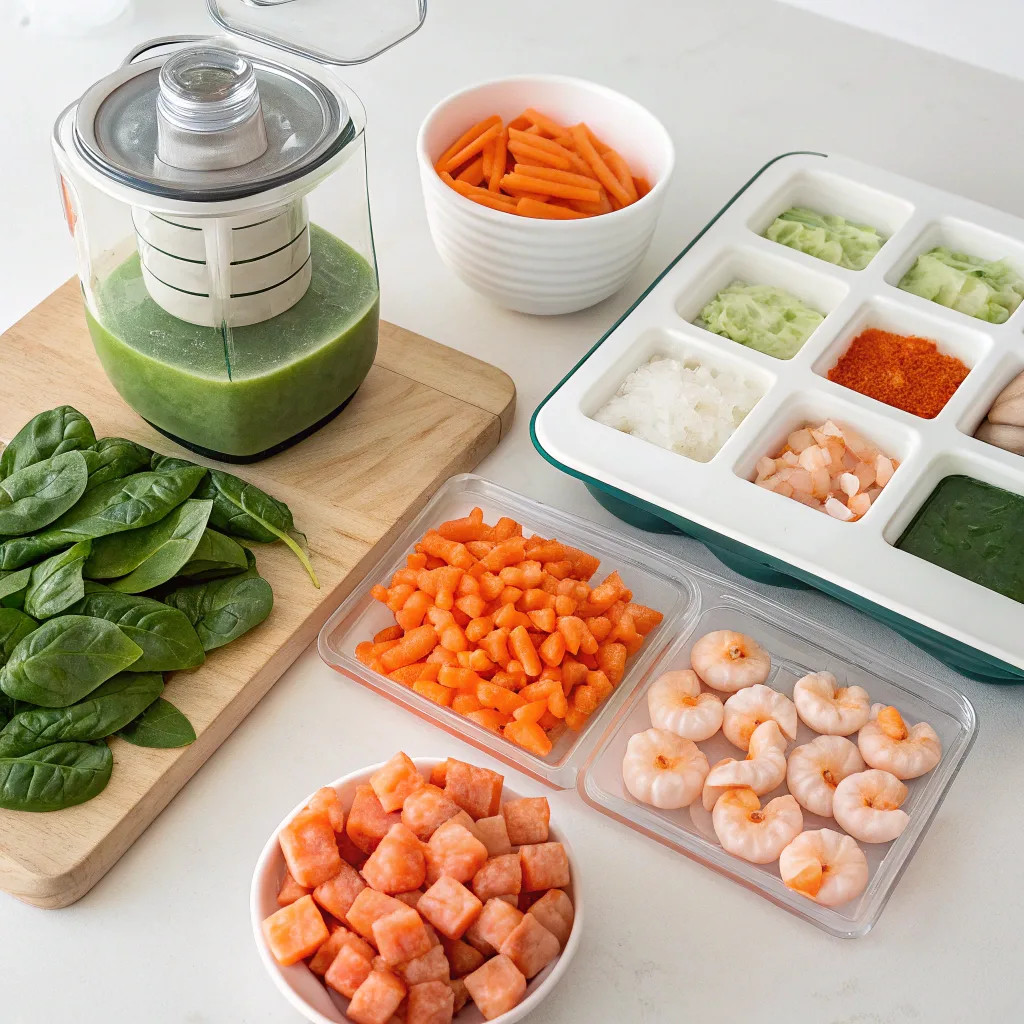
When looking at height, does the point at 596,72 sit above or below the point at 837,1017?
above

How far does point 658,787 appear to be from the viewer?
1.28 m

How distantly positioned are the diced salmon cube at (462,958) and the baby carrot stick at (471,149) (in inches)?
44.7

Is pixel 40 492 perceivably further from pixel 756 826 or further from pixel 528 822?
pixel 756 826

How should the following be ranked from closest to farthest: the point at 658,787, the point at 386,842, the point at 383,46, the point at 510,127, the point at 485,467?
the point at 386,842 < the point at 658,787 < the point at 485,467 < the point at 510,127 < the point at 383,46

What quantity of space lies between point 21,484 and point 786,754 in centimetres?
93

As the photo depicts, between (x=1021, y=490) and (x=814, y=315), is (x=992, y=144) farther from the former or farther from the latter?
(x=1021, y=490)

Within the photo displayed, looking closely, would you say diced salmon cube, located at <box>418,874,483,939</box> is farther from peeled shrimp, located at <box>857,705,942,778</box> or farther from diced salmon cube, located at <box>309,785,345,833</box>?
peeled shrimp, located at <box>857,705,942,778</box>

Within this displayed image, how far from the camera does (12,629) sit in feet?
4.35

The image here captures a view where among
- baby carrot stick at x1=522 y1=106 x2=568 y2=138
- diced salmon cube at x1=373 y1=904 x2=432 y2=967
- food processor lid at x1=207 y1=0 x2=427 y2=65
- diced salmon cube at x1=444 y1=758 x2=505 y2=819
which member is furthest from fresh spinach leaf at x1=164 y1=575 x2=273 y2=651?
food processor lid at x1=207 y1=0 x2=427 y2=65

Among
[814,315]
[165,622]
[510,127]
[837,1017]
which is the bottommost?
[837,1017]

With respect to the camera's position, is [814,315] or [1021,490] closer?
[1021,490]

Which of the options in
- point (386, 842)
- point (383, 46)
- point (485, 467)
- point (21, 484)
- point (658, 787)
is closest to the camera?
point (386, 842)

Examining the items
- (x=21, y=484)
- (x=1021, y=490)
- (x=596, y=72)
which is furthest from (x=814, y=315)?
(x=21, y=484)

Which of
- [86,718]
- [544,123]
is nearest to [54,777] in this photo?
[86,718]
